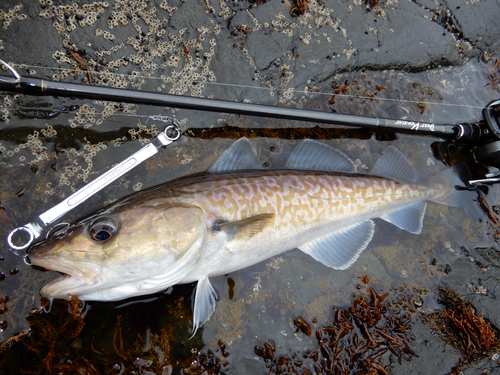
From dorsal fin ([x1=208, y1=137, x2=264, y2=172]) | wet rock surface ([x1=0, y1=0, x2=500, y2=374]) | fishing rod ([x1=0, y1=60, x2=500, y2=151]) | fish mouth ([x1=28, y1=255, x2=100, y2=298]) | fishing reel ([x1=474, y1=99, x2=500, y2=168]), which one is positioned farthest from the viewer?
fishing reel ([x1=474, y1=99, x2=500, y2=168])

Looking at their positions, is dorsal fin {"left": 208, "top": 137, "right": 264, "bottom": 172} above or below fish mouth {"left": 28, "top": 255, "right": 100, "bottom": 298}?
above

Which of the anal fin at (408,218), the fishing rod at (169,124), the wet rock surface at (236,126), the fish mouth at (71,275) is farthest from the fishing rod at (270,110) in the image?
the fish mouth at (71,275)

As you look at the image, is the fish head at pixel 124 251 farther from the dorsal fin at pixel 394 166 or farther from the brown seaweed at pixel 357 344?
the dorsal fin at pixel 394 166

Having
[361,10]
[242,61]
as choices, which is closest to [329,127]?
[242,61]

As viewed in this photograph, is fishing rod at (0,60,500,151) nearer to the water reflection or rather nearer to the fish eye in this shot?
the water reflection

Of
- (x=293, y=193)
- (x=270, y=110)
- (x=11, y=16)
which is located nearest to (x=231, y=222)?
(x=293, y=193)

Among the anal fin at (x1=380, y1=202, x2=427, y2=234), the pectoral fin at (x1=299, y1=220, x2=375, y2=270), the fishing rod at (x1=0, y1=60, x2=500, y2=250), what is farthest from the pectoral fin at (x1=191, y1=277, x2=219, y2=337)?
the anal fin at (x1=380, y1=202, x2=427, y2=234)

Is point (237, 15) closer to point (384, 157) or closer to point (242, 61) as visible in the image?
point (242, 61)
